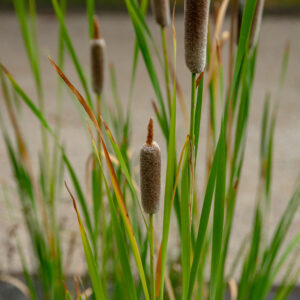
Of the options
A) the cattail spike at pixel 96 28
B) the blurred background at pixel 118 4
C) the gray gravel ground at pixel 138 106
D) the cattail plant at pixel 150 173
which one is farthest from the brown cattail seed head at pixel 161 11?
the blurred background at pixel 118 4

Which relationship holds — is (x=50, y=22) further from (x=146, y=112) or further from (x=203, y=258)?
(x=203, y=258)

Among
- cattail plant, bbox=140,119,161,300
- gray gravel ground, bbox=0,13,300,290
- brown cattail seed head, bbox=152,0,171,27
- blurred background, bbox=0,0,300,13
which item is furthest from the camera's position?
blurred background, bbox=0,0,300,13

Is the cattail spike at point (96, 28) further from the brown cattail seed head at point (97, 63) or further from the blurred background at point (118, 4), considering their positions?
the blurred background at point (118, 4)

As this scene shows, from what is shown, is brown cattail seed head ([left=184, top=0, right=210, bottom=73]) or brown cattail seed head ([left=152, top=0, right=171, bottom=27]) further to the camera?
brown cattail seed head ([left=152, top=0, right=171, bottom=27])

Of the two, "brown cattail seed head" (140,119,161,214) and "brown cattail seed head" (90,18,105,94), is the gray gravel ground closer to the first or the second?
"brown cattail seed head" (90,18,105,94)

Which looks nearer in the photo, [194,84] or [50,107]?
[194,84]

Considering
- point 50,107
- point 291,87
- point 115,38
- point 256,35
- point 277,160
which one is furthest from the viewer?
point 115,38

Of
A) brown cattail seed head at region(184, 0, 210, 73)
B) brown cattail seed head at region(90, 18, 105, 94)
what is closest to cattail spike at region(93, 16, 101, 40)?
brown cattail seed head at region(90, 18, 105, 94)

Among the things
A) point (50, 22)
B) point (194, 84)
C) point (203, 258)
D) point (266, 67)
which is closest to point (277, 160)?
point (266, 67)
